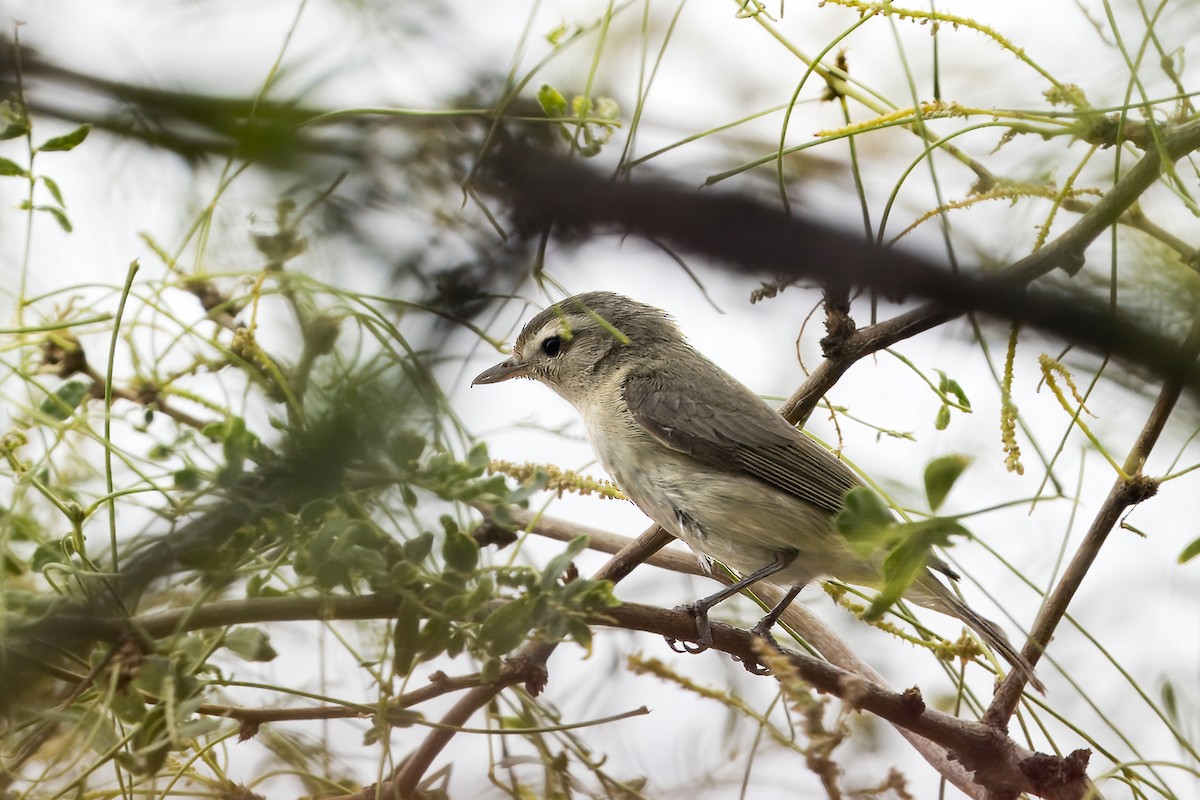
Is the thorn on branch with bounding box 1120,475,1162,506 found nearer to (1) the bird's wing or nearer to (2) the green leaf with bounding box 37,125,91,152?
(1) the bird's wing

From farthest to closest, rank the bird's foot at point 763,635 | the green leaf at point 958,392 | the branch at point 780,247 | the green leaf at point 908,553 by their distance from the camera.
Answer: the bird's foot at point 763,635 < the green leaf at point 958,392 < the green leaf at point 908,553 < the branch at point 780,247

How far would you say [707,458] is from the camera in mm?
2787

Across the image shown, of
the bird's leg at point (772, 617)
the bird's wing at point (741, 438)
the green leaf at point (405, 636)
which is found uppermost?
the bird's wing at point (741, 438)

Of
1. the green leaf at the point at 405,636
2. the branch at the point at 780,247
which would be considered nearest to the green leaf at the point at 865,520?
the branch at the point at 780,247

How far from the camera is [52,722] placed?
1.34 meters

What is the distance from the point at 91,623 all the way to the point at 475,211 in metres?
0.71

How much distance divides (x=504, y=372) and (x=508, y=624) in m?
1.80

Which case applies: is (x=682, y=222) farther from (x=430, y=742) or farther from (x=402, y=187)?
(x=430, y=742)

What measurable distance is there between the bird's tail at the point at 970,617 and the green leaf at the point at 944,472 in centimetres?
91

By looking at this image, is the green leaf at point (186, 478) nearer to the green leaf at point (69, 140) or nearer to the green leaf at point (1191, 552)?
the green leaf at point (69, 140)

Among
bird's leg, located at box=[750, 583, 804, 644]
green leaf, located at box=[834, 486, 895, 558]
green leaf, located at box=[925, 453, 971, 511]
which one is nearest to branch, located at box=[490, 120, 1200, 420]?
green leaf, located at box=[925, 453, 971, 511]

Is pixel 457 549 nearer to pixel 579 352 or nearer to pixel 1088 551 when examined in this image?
pixel 1088 551

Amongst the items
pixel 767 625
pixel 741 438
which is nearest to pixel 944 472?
pixel 767 625

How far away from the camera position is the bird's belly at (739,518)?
262 centimetres
